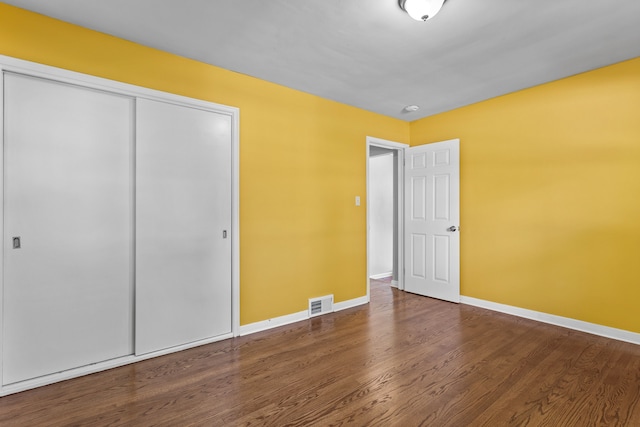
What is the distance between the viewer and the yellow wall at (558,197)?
2.86 metres

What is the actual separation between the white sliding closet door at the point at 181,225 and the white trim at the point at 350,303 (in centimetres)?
137

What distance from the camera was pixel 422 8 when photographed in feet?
6.45

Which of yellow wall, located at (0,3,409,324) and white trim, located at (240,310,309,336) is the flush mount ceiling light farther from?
white trim, located at (240,310,309,336)

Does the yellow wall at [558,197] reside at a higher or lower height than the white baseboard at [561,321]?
higher

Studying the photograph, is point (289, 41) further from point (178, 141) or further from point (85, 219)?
point (85, 219)

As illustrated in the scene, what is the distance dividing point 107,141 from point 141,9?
0.99 m

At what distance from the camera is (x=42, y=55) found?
217 cm

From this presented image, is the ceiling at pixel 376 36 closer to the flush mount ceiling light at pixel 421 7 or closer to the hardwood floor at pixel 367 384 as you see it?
→ the flush mount ceiling light at pixel 421 7

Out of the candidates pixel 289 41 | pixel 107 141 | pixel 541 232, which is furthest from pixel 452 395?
pixel 107 141

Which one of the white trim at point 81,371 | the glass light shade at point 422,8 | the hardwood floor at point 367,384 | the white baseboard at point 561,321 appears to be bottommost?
the hardwood floor at point 367,384

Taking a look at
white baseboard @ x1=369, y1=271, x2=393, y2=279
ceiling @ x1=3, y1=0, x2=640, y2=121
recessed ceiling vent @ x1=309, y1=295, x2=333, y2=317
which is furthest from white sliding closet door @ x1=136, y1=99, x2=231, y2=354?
white baseboard @ x1=369, y1=271, x2=393, y2=279

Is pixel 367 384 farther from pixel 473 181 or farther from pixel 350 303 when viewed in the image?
pixel 473 181

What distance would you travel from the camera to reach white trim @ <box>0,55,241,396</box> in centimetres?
208

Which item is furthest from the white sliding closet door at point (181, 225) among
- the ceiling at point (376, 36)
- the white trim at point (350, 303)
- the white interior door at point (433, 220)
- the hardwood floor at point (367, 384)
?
the white interior door at point (433, 220)
